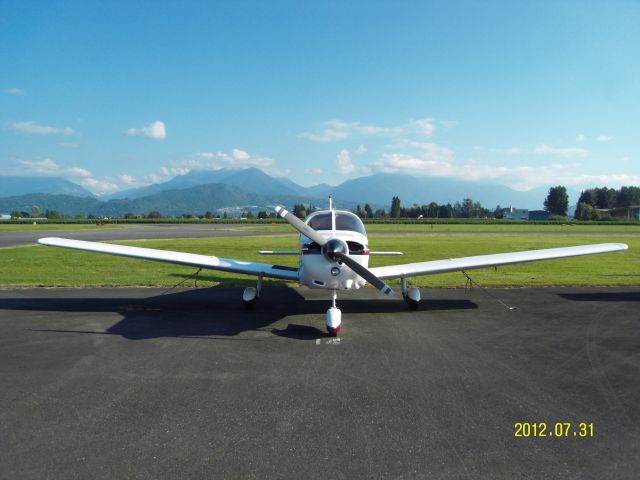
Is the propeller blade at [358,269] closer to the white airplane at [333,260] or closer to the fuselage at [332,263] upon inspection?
the white airplane at [333,260]

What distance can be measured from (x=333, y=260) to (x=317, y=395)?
9.71ft

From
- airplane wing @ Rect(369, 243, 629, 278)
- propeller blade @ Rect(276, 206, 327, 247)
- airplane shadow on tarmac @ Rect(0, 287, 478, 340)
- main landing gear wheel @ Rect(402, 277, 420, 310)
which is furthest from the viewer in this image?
main landing gear wheel @ Rect(402, 277, 420, 310)

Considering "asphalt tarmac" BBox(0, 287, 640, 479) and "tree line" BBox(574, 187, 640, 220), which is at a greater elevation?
"tree line" BBox(574, 187, 640, 220)

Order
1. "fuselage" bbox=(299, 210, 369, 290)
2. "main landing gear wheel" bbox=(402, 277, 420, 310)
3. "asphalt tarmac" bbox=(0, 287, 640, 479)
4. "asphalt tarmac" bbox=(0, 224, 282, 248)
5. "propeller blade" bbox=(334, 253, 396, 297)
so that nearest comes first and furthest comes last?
"asphalt tarmac" bbox=(0, 287, 640, 479) < "propeller blade" bbox=(334, 253, 396, 297) < "fuselage" bbox=(299, 210, 369, 290) < "main landing gear wheel" bbox=(402, 277, 420, 310) < "asphalt tarmac" bbox=(0, 224, 282, 248)

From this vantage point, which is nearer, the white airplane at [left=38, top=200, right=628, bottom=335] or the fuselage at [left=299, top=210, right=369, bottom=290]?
the white airplane at [left=38, top=200, right=628, bottom=335]

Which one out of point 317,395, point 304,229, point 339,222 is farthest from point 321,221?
point 317,395

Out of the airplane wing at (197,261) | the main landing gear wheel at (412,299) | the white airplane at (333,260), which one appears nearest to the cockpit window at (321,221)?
the white airplane at (333,260)

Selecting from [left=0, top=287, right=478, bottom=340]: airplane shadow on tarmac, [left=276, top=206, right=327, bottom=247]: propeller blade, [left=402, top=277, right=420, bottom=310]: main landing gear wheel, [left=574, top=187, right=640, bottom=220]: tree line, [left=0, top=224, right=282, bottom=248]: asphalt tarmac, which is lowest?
[left=0, top=287, right=478, bottom=340]: airplane shadow on tarmac

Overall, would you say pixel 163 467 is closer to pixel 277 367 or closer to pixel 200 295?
pixel 277 367

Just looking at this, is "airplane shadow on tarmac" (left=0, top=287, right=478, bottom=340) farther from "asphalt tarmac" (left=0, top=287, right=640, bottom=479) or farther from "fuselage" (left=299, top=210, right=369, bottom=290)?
"fuselage" (left=299, top=210, right=369, bottom=290)

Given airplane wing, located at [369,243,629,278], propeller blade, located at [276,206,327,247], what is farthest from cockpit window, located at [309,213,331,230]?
airplane wing, located at [369,243,629,278]

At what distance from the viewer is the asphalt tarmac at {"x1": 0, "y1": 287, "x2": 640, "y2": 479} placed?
3857 mm

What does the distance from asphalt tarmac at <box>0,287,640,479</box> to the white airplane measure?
3.37 ft

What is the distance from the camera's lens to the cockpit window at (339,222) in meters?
9.05
